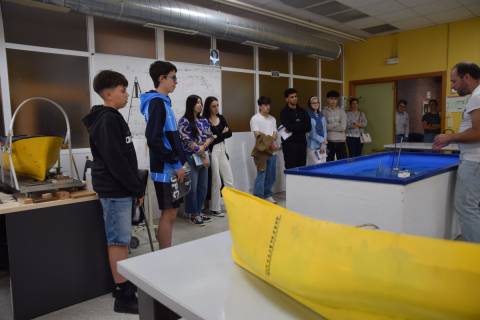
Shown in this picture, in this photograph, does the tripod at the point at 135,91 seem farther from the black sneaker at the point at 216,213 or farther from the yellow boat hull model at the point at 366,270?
the yellow boat hull model at the point at 366,270

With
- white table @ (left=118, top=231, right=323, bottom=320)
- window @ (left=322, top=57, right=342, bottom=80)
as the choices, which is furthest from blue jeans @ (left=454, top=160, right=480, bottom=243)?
window @ (left=322, top=57, right=342, bottom=80)

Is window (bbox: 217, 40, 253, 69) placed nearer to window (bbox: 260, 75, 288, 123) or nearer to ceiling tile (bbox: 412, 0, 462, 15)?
window (bbox: 260, 75, 288, 123)

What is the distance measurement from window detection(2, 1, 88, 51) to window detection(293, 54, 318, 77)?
343 centimetres

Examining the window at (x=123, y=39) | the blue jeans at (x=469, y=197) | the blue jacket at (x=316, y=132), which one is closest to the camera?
the blue jeans at (x=469, y=197)

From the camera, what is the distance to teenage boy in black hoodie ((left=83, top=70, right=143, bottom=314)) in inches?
71.9

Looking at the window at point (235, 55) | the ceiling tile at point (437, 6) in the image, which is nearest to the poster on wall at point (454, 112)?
the ceiling tile at point (437, 6)

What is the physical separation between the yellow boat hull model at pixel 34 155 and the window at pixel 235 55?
10.1 ft

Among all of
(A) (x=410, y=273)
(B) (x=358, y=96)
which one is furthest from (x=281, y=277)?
(B) (x=358, y=96)

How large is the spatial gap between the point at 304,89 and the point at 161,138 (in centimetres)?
428

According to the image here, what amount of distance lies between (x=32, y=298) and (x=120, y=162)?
0.93m

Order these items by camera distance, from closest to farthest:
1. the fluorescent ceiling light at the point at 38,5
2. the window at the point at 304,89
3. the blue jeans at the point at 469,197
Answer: the blue jeans at the point at 469,197 → the fluorescent ceiling light at the point at 38,5 → the window at the point at 304,89

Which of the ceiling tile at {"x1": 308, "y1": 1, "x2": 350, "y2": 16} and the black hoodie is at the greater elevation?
the ceiling tile at {"x1": 308, "y1": 1, "x2": 350, "y2": 16}

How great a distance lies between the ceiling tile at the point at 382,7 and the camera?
4540 mm

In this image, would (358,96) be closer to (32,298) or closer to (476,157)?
(476,157)
